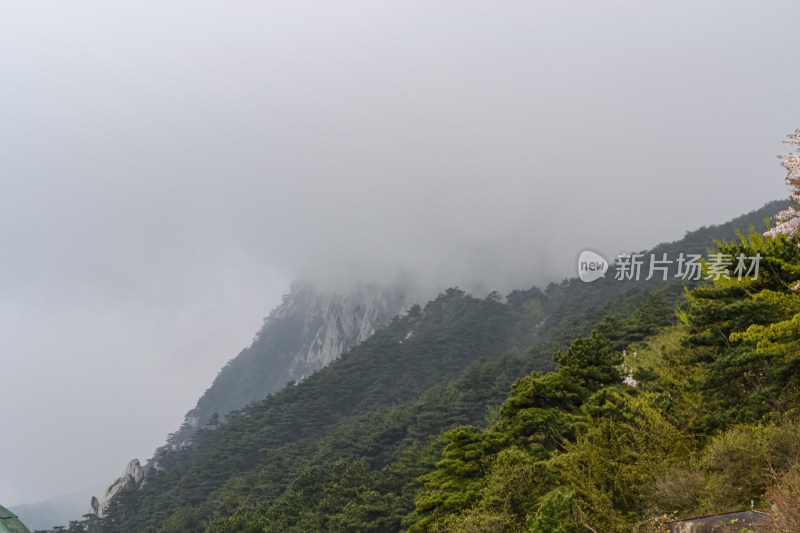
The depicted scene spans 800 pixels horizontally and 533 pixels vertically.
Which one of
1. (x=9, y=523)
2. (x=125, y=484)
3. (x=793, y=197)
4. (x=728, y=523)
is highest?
(x=793, y=197)

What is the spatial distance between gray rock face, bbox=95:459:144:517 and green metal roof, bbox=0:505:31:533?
283 feet

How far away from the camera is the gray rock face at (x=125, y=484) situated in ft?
273

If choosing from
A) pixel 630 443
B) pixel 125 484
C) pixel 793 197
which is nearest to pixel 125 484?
pixel 125 484

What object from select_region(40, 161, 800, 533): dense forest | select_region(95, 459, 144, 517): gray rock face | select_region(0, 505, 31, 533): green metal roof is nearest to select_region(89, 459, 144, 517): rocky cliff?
select_region(95, 459, 144, 517): gray rock face

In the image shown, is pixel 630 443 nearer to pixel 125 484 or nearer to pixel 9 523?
pixel 9 523

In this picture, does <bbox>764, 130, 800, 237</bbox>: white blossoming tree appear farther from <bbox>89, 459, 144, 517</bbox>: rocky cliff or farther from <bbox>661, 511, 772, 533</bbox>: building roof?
<bbox>89, 459, 144, 517</bbox>: rocky cliff

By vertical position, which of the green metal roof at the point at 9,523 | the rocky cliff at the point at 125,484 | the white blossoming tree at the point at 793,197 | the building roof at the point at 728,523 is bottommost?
the rocky cliff at the point at 125,484

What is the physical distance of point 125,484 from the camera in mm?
84000

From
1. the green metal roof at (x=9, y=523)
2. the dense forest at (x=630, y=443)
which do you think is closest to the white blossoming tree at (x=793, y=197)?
the dense forest at (x=630, y=443)

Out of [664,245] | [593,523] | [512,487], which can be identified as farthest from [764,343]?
[664,245]

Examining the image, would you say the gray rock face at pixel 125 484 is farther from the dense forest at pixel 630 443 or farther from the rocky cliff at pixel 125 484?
the dense forest at pixel 630 443

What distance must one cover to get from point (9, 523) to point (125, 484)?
8902 centimetres

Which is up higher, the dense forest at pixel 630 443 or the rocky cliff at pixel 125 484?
the dense forest at pixel 630 443

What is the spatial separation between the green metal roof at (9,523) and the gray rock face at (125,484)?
86.3 metres
